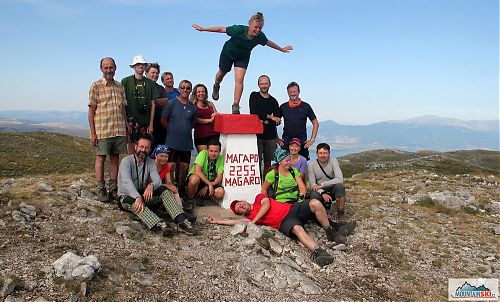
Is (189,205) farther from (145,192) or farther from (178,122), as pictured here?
(178,122)

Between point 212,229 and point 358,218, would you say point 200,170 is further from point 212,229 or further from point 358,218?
point 358,218

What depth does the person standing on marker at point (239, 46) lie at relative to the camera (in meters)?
9.66

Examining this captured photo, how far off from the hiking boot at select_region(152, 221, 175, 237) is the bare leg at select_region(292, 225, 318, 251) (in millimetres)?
2684

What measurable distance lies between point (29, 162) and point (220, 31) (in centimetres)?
2882

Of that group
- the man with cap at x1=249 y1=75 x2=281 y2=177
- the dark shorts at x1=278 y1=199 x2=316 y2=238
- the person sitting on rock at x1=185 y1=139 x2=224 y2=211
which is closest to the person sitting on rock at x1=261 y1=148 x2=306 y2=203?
the dark shorts at x1=278 y1=199 x2=316 y2=238

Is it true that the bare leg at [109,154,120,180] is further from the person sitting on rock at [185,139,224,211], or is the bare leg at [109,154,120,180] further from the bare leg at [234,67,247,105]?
Result: the bare leg at [234,67,247,105]

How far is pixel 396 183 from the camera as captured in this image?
19.0m

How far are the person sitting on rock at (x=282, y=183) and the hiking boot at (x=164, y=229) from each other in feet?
7.81

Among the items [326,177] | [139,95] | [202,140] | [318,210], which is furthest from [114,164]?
[326,177]

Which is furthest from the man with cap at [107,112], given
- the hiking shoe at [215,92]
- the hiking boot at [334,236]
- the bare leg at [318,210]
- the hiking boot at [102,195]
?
the hiking boot at [334,236]

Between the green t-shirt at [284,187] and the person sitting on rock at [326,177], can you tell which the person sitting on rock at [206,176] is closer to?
the green t-shirt at [284,187]

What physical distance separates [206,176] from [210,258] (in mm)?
3162

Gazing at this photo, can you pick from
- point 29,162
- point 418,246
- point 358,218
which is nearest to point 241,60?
point 358,218

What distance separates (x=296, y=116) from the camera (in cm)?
1048
